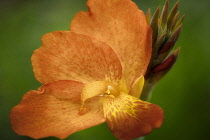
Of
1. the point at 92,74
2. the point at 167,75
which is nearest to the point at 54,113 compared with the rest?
the point at 92,74

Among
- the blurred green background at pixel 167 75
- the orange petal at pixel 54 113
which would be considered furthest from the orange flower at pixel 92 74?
the blurred green background at pixel 167 75

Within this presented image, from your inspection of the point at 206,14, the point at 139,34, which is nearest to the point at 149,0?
the point at 206,14

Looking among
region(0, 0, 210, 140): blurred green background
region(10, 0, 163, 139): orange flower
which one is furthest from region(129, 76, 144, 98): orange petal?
region(0, 0, 210, 140): blurred green background

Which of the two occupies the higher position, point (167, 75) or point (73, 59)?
point (73, 59)

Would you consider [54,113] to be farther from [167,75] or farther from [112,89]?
[167,75]

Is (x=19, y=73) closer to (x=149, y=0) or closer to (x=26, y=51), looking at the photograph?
(x=26, y=51)

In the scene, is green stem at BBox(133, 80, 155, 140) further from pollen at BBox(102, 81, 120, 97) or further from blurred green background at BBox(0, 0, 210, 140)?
blurred green background at BBox(0, 0, 210, 140)

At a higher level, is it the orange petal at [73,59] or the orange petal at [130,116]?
the orange petal at [73,59]

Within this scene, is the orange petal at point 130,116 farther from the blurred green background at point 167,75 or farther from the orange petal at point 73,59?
the blurred green background at point 167,75

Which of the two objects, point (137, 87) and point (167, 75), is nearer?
point (137, 87)
